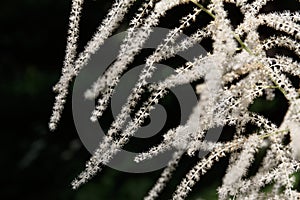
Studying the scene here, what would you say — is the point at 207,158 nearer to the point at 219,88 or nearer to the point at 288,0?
the point at 219,88

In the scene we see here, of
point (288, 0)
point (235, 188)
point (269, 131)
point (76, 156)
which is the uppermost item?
point (288, 0)

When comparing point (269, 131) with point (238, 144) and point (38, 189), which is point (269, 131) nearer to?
point (238, 144)

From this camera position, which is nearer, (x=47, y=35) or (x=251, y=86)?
(x=251, y=86)

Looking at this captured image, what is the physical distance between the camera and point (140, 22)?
1.37 m

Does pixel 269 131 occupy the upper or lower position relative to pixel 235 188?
upper

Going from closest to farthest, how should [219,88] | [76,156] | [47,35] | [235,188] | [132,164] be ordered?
[219,88]
[235,188]
[132,164]
[76,156]
[47,35]

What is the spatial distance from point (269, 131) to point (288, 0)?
2647mm

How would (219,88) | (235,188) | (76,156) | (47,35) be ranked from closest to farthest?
(219,88) < (235,188) < (76,156) < (47,35)

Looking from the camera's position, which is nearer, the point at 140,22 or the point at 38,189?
the point at 140,22

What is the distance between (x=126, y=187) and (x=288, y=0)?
1646 millimetres

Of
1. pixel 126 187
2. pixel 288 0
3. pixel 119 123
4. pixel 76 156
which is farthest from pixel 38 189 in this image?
pixel 119 123

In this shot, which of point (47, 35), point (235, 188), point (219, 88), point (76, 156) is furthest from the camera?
point (47, 35)

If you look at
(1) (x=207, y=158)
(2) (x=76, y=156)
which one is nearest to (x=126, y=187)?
(2) (x=76, y=156)

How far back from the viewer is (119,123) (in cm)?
137
